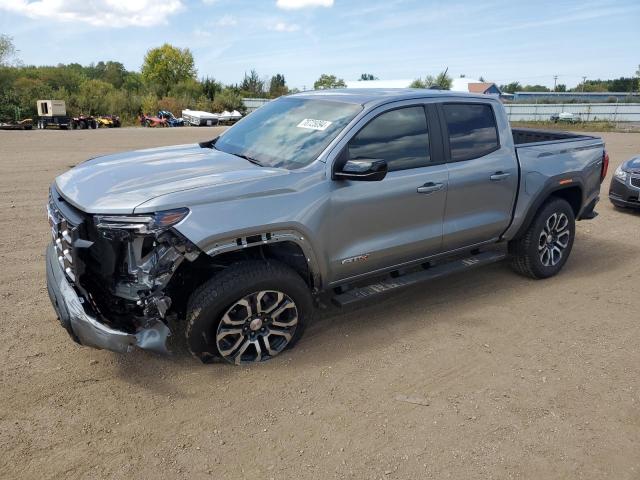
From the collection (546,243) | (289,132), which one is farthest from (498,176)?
(289,132)

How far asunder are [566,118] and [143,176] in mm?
45617

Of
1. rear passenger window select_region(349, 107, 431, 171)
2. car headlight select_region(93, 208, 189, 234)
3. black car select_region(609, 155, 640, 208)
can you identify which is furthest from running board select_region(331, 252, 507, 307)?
black car select_region(609, 155, 640, 208)

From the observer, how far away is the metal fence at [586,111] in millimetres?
42625

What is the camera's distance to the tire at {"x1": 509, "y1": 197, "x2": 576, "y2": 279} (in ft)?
16.9

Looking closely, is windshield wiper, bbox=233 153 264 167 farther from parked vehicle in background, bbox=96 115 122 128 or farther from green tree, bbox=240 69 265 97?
green tree, bbox=240 69 265 97

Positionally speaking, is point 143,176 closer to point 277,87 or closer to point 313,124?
point 313,124

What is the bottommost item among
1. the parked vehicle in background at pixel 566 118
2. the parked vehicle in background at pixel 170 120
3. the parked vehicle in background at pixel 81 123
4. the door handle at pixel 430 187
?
the door handle at pixel 430 187

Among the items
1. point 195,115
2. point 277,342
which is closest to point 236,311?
point 277,342

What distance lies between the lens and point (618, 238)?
7.08 meters

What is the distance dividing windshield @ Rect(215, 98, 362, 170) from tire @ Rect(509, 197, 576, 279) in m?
2.44

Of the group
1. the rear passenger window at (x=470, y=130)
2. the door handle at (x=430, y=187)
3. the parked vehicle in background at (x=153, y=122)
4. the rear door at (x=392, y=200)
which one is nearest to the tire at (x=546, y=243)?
the rear passenger window at (x=470, y=130)

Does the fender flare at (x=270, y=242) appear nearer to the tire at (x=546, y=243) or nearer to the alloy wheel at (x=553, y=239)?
the tire at (x=546, y=243)

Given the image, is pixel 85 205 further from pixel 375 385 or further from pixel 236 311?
pixel 375 385

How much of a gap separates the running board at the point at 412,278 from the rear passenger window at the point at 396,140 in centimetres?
94
